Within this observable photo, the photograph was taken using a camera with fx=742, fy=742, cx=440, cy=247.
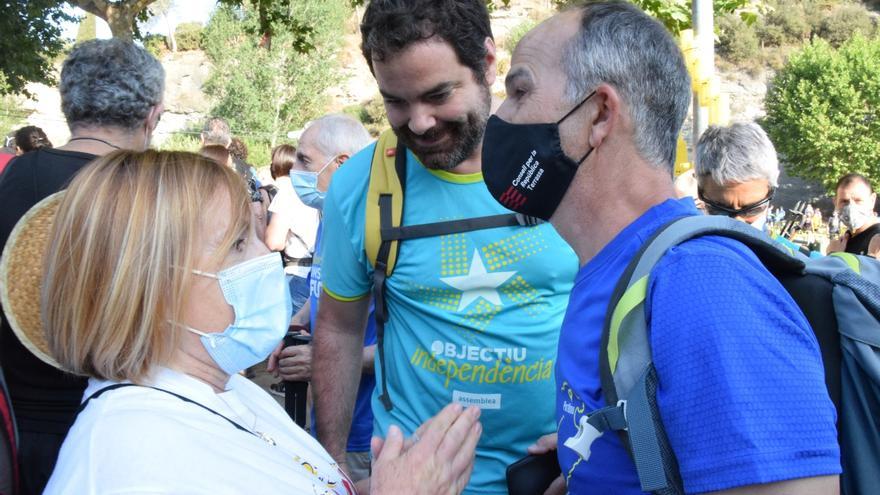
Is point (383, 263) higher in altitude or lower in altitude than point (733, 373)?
lower

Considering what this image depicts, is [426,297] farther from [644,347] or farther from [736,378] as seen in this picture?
[736,378]

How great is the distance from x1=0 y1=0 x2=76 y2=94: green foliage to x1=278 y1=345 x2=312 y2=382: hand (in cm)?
979

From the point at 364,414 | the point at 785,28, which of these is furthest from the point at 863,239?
the point at 785,28

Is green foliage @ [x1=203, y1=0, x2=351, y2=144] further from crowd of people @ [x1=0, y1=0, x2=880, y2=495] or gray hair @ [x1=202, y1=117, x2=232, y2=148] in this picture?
crowd of people @ [x1=0, y1=0, x2=880, y2=495]

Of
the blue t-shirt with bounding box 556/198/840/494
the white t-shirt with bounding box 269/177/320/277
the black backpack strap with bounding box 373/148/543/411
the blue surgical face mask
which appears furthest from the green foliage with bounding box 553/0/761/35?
the blue t-shirt with bounding box 556/198/840/494

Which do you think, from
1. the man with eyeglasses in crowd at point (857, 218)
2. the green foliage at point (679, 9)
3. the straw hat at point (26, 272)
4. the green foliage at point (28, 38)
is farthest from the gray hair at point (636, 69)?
the green foliage at point (28, 38)

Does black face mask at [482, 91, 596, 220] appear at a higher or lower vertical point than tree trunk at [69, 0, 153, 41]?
lower

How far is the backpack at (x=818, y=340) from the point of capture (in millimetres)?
1240

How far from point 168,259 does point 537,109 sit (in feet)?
2.89

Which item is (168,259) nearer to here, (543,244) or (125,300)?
(125,300)

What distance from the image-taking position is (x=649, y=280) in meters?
1.29

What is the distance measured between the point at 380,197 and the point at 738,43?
55.5 metres

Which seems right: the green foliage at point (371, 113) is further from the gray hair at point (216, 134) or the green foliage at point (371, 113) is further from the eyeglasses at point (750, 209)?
the eyeglasses at point (750, 209)

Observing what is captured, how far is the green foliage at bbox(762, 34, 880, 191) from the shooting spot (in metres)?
40.0
